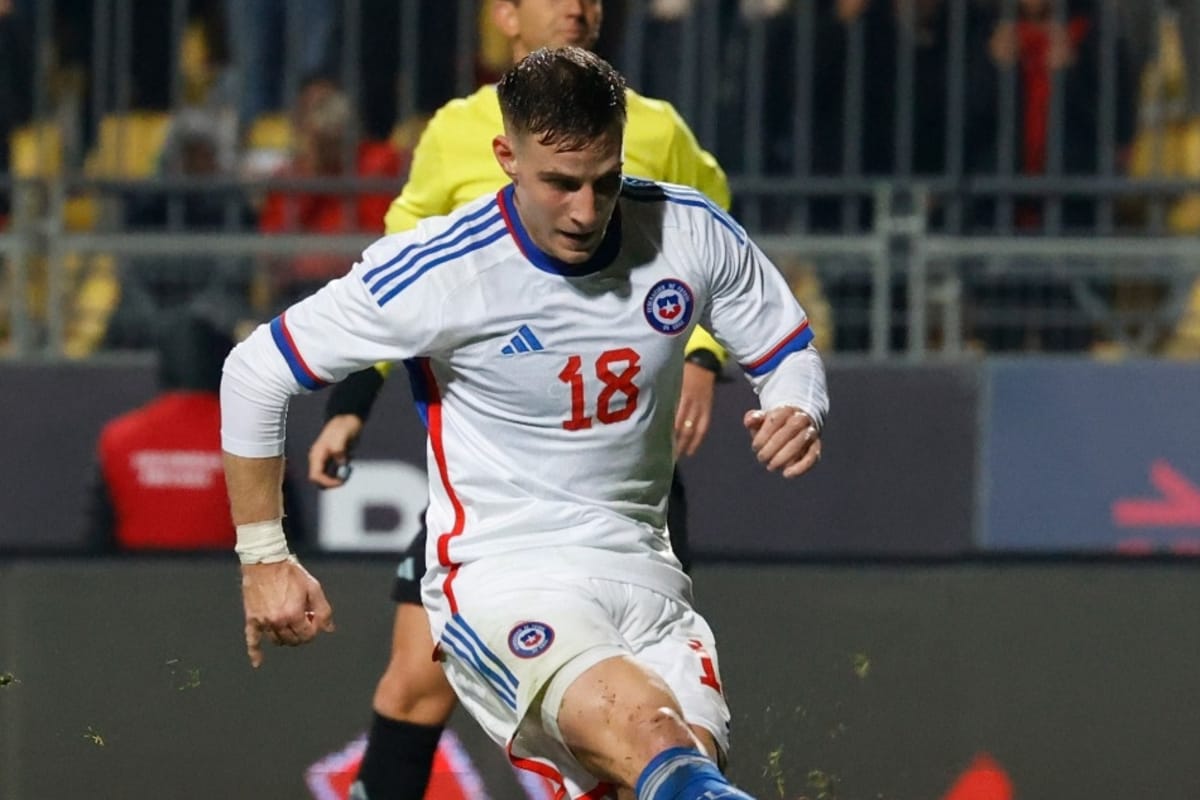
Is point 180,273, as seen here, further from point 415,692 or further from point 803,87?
point 415,692

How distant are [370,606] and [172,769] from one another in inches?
27.0

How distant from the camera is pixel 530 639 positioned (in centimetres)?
432

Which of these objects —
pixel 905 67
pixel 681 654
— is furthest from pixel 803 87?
pixel 681 654

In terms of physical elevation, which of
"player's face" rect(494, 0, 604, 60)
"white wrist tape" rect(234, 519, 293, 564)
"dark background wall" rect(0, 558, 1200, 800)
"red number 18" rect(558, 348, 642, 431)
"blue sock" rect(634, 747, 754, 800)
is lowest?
"dark background wall" rect(0, 558, 1200, 800)

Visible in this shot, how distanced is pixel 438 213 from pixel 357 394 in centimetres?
48

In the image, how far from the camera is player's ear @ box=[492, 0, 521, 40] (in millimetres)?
5492

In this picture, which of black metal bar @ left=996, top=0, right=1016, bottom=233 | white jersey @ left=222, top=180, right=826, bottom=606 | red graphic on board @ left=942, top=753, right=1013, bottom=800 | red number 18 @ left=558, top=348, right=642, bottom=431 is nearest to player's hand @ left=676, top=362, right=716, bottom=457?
white jersey @ left=222, top=180, right=826, bottom=606

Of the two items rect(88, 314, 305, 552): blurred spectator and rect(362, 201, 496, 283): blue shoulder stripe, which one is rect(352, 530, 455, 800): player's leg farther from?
rect(88, 314, 305, 552): blurred spectator

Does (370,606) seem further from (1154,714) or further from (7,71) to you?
(7,71)

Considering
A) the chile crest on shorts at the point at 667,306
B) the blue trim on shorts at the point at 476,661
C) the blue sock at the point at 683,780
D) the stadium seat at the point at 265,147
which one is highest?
the stadium seat at the point at 265,147

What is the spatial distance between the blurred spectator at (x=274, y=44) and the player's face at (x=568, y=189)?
5592 mm

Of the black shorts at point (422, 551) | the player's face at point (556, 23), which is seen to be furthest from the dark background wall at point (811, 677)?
the player's face at point (556, 23)

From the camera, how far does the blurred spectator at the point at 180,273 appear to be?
31.6ft

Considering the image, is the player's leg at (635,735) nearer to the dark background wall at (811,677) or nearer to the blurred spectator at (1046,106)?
the dark background wall at (811,677)
